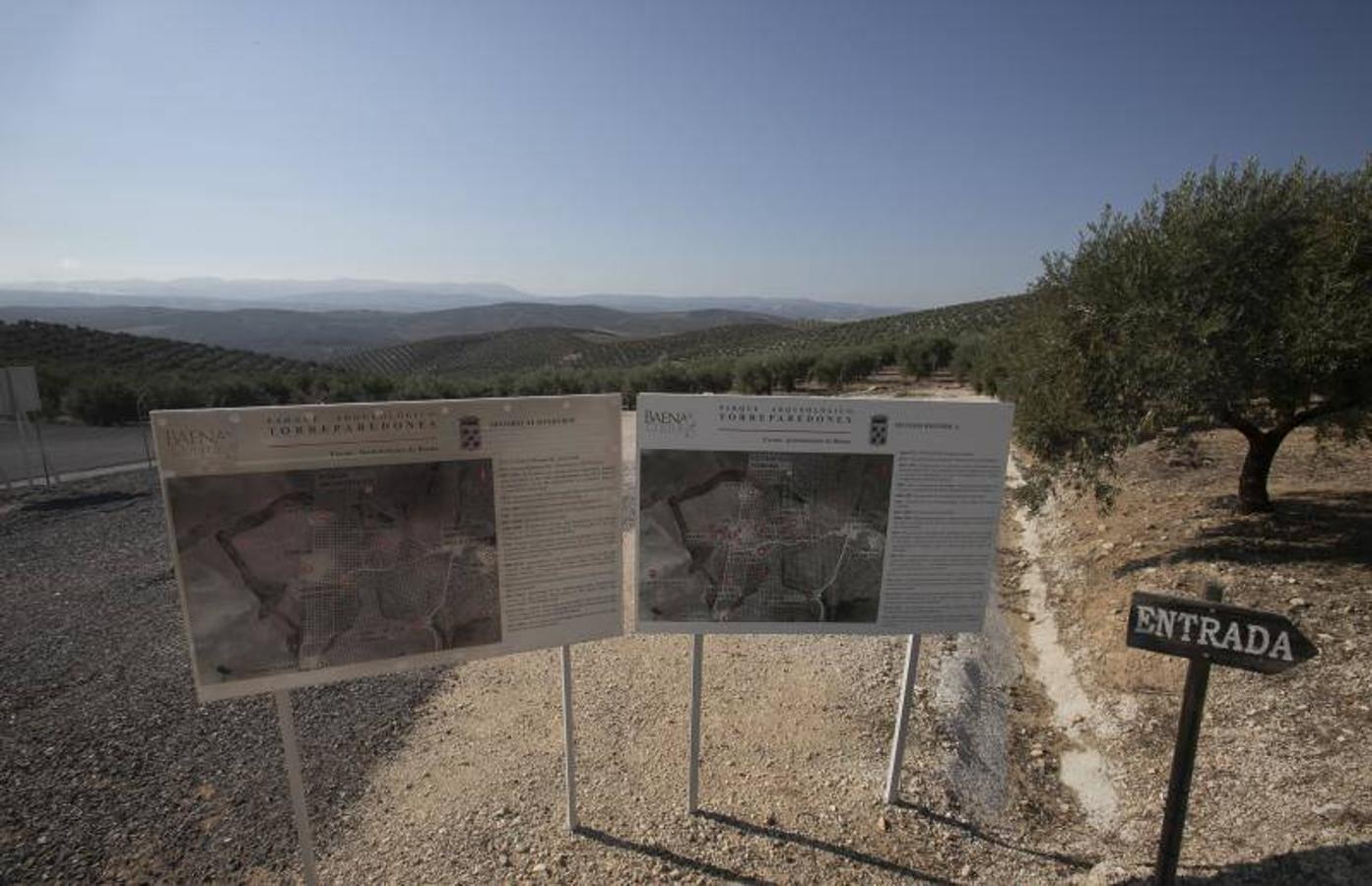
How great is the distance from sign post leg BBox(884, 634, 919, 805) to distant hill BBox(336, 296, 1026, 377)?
46.0m

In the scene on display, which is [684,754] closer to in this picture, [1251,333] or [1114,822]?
[1114,822]

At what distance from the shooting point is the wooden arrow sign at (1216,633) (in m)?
2.89

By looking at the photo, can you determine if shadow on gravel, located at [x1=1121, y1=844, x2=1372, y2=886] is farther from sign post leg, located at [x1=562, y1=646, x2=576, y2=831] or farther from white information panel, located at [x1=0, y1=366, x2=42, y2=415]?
white information panel, located at [x1=0, y1=366, x2=42, y2=415]

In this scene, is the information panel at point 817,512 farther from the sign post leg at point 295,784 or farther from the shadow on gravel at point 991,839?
the sign post leg at point 295,784

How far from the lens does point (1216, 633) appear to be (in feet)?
9.89

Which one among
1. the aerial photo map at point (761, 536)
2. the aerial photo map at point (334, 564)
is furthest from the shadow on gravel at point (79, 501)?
the aerial photo map at point (761, 536)

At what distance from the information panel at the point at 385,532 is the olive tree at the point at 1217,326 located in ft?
25.3

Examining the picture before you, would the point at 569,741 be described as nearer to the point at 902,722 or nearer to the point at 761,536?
the point at 761,536

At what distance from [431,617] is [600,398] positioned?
1.61 m

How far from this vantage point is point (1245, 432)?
29.1 feet

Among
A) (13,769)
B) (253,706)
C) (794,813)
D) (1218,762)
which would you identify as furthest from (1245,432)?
(13,769)

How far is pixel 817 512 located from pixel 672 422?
1096mm

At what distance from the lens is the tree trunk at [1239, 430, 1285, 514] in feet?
29.4

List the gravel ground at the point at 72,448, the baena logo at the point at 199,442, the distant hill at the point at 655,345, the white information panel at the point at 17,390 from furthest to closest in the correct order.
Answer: the distant hill at the point at 655,345 < the gravel ground at the point at 72,448 < the white information panel at the point at 17,390 < the baena logo at the point at 199,442
